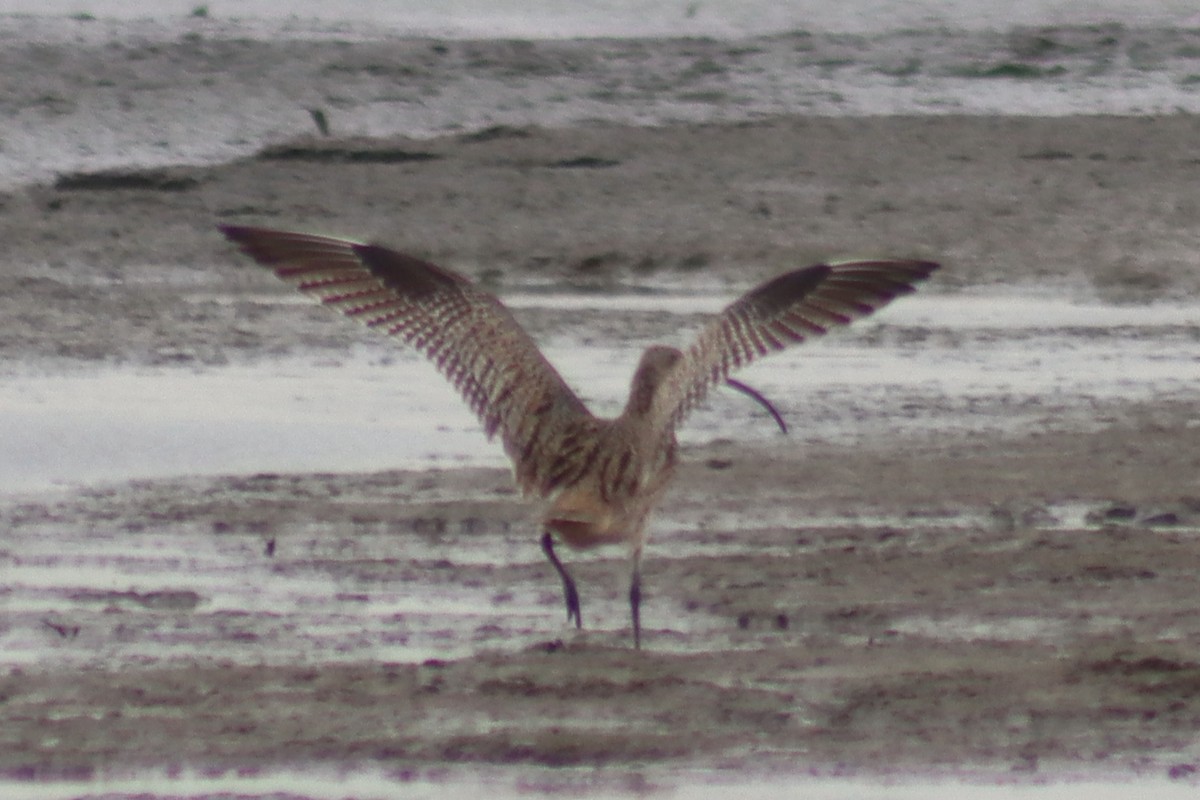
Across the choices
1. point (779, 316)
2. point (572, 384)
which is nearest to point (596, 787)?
point (779, 316)

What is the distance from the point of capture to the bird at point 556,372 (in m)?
7.04

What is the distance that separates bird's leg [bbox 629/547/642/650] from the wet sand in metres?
0.05

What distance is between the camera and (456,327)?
Answer: 25.7 feet

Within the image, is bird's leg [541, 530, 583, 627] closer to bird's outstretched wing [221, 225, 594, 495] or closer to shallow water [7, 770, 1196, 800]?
bird's outstretched wing [221, 225, 594, 495]

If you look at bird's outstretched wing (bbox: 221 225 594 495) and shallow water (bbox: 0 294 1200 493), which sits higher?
bird's outstretched wing (bbox: 221 225 594 495)

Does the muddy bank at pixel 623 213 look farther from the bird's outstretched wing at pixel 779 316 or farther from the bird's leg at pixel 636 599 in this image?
the bird's leg at pixel 636 599

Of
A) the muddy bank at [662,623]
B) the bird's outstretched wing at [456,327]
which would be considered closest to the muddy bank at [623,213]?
the bird's outstretched wing at [456,327]

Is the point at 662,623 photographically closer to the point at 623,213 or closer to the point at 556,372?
the point at 556,372

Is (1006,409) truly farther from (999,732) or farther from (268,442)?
(999,732)

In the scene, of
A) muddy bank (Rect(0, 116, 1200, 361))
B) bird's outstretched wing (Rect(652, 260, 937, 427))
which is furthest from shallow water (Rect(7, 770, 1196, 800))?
muddy bank (Rect(0, 116, 1200, 361))

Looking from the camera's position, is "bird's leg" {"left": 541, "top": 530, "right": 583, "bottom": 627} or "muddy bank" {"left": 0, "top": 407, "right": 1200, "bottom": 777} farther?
"bird's leg" {"left": 541, "top": 530, "right": 583, "bottom": 627}

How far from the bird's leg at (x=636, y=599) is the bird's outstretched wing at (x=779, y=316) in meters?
0.52

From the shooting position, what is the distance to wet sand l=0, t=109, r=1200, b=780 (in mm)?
5910

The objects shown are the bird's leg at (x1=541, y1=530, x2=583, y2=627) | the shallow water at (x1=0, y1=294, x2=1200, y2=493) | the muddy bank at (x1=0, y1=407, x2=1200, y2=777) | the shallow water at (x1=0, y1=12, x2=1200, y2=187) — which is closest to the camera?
the muddy bank at (x1=0, y1=407, x2=1200, y2=777)
